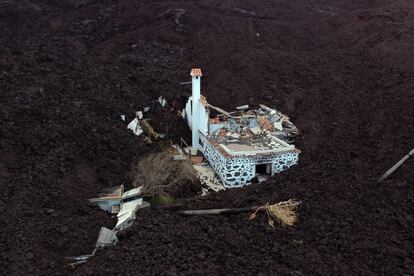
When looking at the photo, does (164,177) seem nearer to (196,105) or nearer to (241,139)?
(241,139)

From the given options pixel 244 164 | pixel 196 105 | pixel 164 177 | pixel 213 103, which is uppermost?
pixel 196 105

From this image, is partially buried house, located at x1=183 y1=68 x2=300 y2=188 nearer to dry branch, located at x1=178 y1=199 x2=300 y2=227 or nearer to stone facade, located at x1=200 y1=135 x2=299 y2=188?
stone facade, located at x1=200 y1=135 x2=299 y2=188

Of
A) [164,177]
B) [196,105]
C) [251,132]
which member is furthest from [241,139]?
[164,177]

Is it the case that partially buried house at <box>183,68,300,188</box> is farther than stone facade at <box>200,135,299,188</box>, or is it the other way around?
partially buried house at <box>183,68,300,188</box>

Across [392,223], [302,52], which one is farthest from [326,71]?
[392,223]

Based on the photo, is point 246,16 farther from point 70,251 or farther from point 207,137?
point 70,251

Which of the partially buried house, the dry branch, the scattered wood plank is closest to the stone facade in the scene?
the partially buried house

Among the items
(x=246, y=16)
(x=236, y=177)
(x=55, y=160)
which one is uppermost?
(x=246, y=16)
